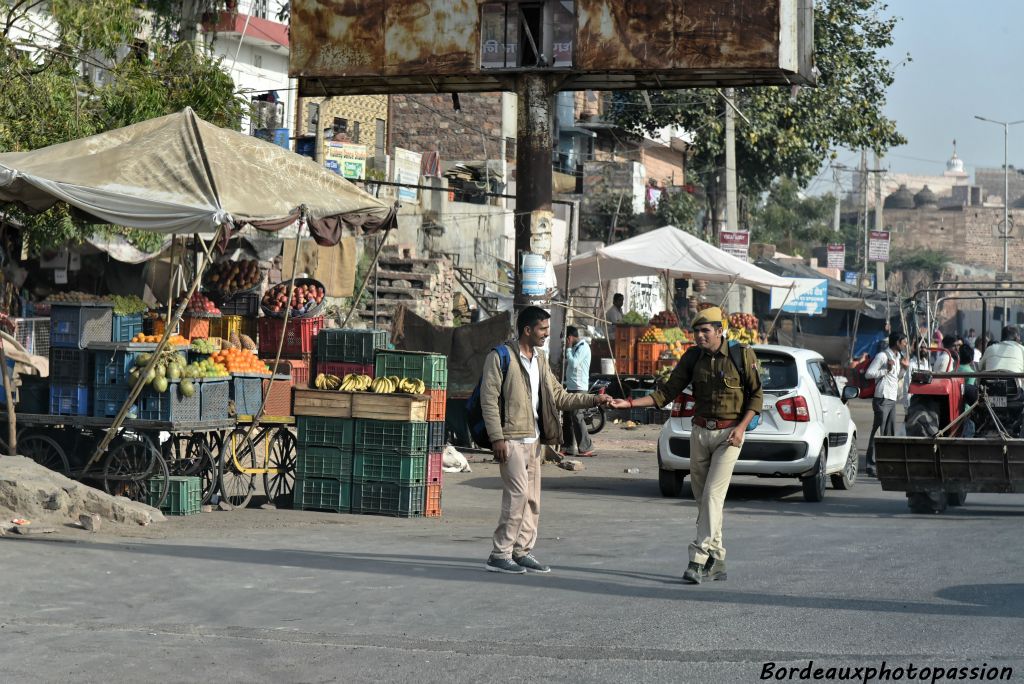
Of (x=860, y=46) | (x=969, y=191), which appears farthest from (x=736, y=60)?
(x=969, y=191)

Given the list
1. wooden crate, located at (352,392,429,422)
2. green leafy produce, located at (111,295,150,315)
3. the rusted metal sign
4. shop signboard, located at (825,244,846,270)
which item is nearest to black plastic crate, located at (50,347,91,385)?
wooden crate, located at (352,392,429,422)

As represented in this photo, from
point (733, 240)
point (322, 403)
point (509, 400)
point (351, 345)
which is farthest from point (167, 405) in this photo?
point (733, 240)

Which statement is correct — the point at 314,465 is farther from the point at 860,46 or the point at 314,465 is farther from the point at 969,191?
the point at 969,191

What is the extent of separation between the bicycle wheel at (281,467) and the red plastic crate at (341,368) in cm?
75

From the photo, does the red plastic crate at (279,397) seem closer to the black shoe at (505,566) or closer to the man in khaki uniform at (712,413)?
the black shoe at (505,566)

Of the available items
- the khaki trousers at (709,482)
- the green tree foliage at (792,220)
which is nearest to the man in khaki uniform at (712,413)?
the khaki trousers at (709,482)

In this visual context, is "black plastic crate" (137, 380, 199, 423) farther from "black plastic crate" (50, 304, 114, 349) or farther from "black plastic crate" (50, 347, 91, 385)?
"black plastic crate" (50, 304, 114, 349)

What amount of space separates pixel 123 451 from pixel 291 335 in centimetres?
418

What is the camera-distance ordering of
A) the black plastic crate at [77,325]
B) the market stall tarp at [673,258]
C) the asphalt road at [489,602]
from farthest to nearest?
the market stall tarp at [673,258], the black plastic crate at [77,325], the asphalt road at [489,602]

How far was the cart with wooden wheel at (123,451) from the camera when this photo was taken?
1322cm

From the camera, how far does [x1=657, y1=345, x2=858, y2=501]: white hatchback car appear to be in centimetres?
1542

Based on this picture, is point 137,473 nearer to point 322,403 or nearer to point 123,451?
point 123,451

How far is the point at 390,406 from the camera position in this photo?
13508 mm

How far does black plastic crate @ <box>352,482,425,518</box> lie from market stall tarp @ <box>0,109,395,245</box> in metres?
2.50
